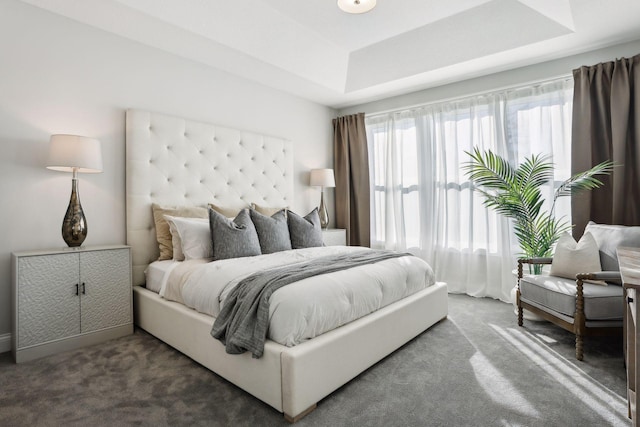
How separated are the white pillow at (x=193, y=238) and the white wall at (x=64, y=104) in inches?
22.0

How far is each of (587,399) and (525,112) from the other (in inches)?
110

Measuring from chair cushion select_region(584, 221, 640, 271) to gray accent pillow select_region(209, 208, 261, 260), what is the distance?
2.67 meters

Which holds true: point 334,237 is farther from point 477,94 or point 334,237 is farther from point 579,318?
point 579,318

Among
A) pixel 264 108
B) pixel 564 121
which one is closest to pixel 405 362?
pixel 564 121

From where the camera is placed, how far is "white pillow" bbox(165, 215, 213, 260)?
279 centimetres

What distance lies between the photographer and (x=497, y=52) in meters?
3.24

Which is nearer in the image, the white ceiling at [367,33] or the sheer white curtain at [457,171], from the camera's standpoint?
the white ceiling at [367,33]

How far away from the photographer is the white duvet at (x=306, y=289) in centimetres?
177

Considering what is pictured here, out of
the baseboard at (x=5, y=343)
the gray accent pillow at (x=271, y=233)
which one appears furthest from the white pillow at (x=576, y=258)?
the baseboard at (x=5, y=343)

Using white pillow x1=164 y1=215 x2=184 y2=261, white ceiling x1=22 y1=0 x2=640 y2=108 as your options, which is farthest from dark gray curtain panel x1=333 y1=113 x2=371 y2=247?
white pillow x1=164 y1=215 x2=184 y2=261

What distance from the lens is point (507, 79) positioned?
3670mm

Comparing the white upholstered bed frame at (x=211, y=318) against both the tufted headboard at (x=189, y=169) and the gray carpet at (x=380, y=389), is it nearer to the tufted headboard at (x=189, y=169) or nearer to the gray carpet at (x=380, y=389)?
the tufted headboard at (x=189, y=169)

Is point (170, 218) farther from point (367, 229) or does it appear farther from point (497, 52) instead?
point (497, 52)

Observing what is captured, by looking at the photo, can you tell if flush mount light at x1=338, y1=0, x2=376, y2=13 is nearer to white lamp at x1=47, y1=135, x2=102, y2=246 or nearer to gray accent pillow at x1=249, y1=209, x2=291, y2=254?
gray accent pillow at x1=249, y1=209, x2=291, y2=254
